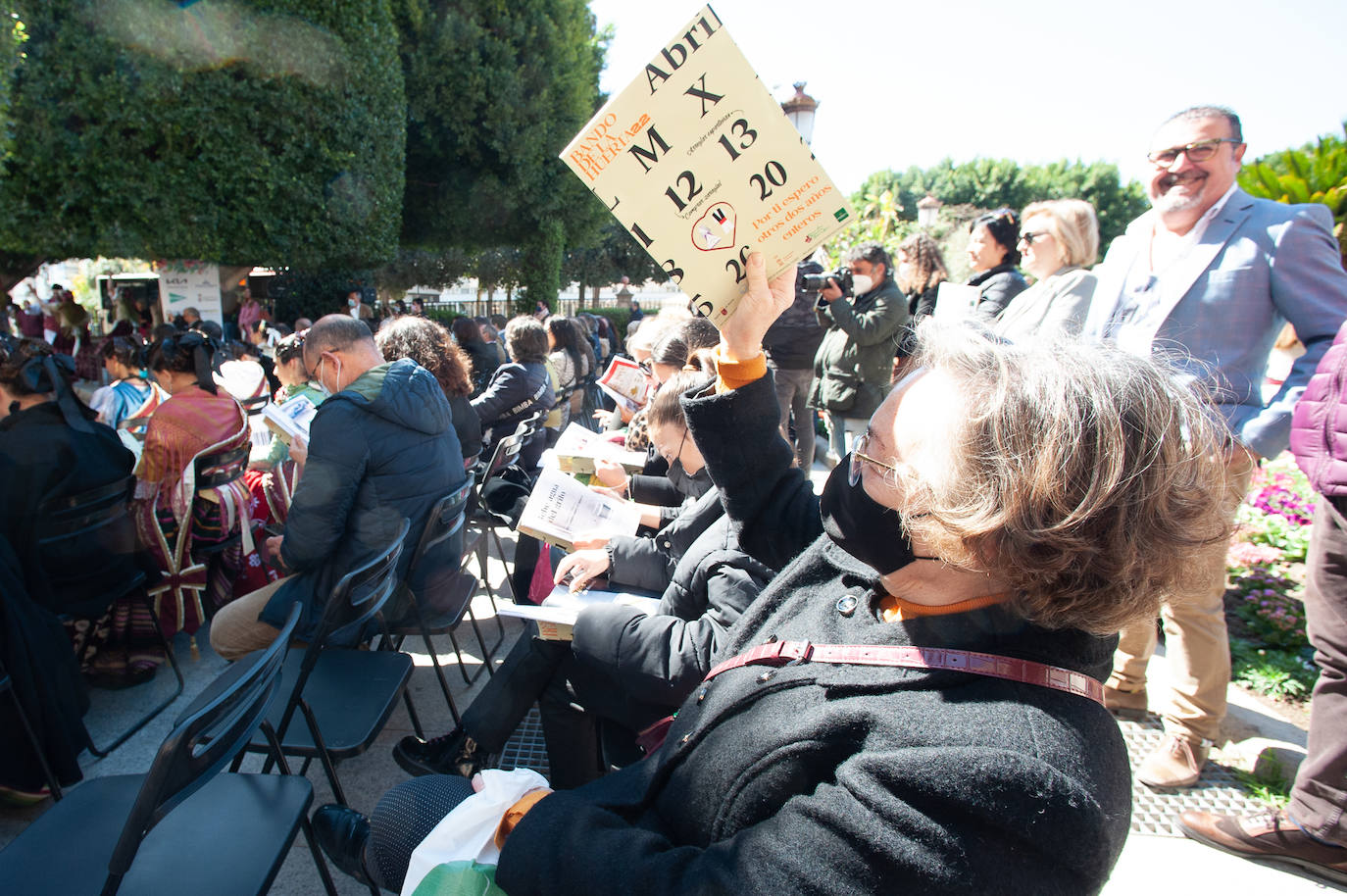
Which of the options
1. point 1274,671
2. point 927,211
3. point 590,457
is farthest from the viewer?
point 927,211

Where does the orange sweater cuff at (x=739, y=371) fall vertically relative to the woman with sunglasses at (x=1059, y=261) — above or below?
below

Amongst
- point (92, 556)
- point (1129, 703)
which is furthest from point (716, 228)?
point (92, 556)

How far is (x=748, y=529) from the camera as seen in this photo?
5.56 feet

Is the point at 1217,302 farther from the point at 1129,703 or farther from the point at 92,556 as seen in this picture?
the point at 92,556

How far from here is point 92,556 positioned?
2.95 m

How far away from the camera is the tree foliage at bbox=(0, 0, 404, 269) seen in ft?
34.3

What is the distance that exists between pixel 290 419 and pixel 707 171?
9.61 feet

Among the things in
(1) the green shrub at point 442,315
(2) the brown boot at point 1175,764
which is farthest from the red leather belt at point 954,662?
(1) the green shrub at point 442,315

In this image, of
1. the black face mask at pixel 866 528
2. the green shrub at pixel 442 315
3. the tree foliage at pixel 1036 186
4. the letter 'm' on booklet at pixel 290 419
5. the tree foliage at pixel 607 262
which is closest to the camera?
the black face mask at pixel 866 528

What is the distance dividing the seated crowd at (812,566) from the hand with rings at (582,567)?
1 cm

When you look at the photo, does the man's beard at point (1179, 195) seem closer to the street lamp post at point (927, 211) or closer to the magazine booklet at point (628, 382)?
the magazine booklet at point (628, 382)

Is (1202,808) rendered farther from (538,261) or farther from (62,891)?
(538,261)

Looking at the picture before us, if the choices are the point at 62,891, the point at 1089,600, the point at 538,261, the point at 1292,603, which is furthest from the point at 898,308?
the point at 538,261

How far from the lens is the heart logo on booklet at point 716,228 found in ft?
4.81
